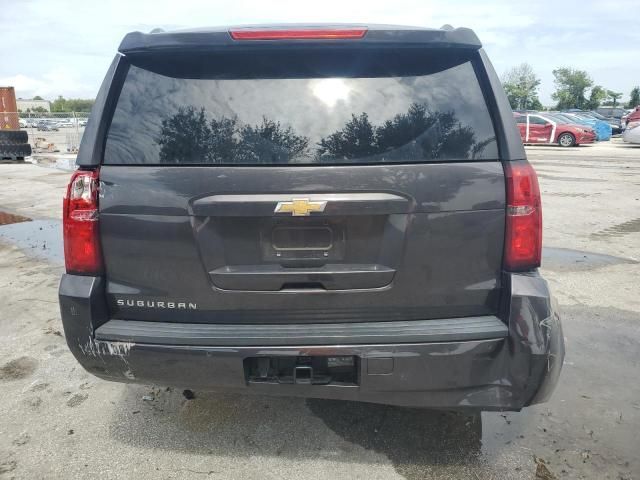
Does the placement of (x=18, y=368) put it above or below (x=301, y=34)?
below

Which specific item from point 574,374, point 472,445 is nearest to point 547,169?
point 574,374

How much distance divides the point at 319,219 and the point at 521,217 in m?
0.87

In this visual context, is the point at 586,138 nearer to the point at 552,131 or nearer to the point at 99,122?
the point at 552,131

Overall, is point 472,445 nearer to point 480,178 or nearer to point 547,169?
point 480,178

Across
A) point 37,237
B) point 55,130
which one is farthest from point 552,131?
point 55,130

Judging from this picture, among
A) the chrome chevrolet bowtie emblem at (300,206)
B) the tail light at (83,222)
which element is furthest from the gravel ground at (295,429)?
the chrome chevrolet bowtie emblem at (300,206)

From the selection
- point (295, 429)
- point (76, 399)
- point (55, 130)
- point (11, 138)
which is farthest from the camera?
point (55, 130)

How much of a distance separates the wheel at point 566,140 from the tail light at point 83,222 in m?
26.4

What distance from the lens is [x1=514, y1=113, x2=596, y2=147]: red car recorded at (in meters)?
24.7

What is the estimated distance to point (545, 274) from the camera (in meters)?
5.62

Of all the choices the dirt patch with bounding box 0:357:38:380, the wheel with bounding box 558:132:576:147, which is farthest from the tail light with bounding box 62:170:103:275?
the wheel with bounding box 558:132:576:147

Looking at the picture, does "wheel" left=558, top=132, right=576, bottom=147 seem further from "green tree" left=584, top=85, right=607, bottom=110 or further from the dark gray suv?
"green tree" left=584, top=85, right=607, bottom=110

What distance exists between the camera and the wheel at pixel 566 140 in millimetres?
24719

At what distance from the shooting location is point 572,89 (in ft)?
237
